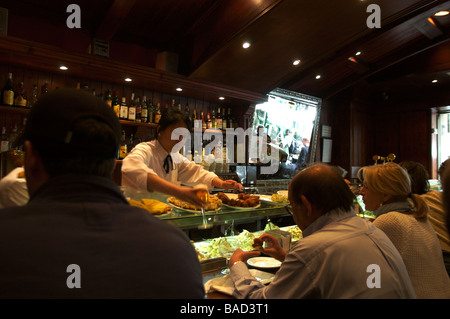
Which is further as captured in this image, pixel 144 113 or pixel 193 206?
pixel 144 113

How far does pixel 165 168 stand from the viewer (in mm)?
2840

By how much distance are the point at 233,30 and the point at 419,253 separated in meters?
3.60

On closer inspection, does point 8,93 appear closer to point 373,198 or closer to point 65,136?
point 65,136

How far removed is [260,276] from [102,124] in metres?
1.33

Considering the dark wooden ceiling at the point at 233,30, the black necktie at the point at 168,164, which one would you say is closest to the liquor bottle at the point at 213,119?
the dark wooden ceiling at the point at 233,30

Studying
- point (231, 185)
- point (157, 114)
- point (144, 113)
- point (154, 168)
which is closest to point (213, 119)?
point (157, 114)

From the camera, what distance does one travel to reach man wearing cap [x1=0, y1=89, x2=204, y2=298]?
0.62 metres

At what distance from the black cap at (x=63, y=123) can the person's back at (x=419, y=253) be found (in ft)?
5.37

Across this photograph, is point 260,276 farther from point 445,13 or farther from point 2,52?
point 445,13

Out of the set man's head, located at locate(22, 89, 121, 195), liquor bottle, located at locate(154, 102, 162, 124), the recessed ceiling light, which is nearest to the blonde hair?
man's head, located at locate(22, 89, 121, 195)

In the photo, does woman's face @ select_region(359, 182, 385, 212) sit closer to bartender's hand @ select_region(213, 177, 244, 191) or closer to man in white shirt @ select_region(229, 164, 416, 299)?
man in white shirt @ select_region(229, 164, 416, 299)

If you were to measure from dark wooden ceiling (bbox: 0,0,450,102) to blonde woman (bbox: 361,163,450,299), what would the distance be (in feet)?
9.37
